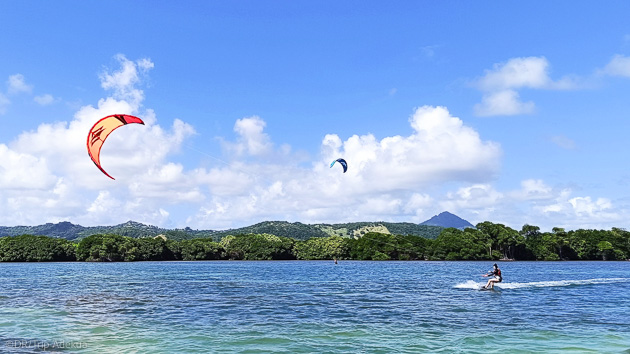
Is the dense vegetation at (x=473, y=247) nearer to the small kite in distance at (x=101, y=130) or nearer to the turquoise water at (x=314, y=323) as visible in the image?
the turquoise water at (x=314, y=323)

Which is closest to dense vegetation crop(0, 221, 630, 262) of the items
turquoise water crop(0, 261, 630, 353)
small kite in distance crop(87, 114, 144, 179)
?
turquoise water crop(0, 261, 630, 353)

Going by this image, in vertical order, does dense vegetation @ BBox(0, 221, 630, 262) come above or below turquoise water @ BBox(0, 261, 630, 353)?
above

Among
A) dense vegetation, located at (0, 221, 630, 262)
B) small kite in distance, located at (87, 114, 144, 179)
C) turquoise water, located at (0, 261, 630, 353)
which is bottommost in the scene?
turquoise water, located at (0, 261, 630, 353)

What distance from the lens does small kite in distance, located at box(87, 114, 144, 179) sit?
34812mm

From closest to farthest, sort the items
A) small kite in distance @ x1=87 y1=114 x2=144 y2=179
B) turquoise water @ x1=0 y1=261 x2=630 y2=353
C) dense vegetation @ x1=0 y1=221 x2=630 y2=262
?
turquoise water @ x1=0 y1=261 x2=630 y2=353 → small kite in distance @ x1=87 y1=114 x2=144 y2=179 → dense vegetation @ x1=0 y1=221 x2=630 y2=262

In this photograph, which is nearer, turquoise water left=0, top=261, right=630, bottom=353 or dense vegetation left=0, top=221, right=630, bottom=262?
turquoise water left=0, top=261, right=630, bottom=353

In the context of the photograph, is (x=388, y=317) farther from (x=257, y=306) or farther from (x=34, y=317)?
(x=34, y=317)

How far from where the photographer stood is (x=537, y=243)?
194625 millimetres

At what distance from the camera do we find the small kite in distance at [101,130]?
34.8 metres

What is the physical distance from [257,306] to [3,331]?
1658cm

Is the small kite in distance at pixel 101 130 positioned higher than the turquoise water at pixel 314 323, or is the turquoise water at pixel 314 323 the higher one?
the small kite in distance at pixel 101 130

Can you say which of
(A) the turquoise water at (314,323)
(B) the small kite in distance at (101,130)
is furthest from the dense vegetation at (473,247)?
(B) the small kite in distance at (101,130)

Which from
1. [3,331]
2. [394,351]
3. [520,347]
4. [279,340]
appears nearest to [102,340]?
[3,331]

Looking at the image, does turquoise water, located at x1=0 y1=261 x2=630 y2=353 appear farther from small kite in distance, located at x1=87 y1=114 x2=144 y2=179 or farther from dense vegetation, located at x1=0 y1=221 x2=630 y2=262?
dense vegetation, located at x1=0 y1=221 x2=630 y2=262
